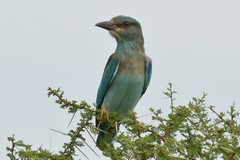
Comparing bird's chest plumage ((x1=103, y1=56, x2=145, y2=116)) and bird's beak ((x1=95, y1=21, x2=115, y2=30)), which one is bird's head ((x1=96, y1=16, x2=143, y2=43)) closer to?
bird's beak ((x1=95, y1=21, x2=115, y2=30))

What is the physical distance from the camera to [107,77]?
8039 millimetres

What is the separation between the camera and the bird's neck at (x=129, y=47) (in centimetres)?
823

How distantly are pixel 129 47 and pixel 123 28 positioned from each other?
27 cm

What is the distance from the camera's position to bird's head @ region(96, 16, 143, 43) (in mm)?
8328

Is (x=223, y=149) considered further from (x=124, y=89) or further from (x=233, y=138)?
(x=124, y=89)

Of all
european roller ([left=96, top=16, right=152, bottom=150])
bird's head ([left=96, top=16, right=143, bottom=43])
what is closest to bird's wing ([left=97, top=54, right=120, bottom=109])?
european roller ([left=96, top=16, right=152, bottom=150])

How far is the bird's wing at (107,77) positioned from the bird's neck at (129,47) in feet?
0.52

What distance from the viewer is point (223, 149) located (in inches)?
164

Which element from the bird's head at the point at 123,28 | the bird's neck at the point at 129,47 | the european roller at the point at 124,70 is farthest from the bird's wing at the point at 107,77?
the bird's head at the point at 123,28

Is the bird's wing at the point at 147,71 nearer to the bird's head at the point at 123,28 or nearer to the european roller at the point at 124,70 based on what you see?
the european roller at the point at 124,70

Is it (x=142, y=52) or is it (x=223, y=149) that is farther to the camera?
(x=142, y=52)

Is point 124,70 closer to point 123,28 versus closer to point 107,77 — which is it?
point 107,77

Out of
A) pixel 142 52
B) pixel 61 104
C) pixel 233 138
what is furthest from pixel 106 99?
pixel 233 138

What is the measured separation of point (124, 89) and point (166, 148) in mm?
3695
